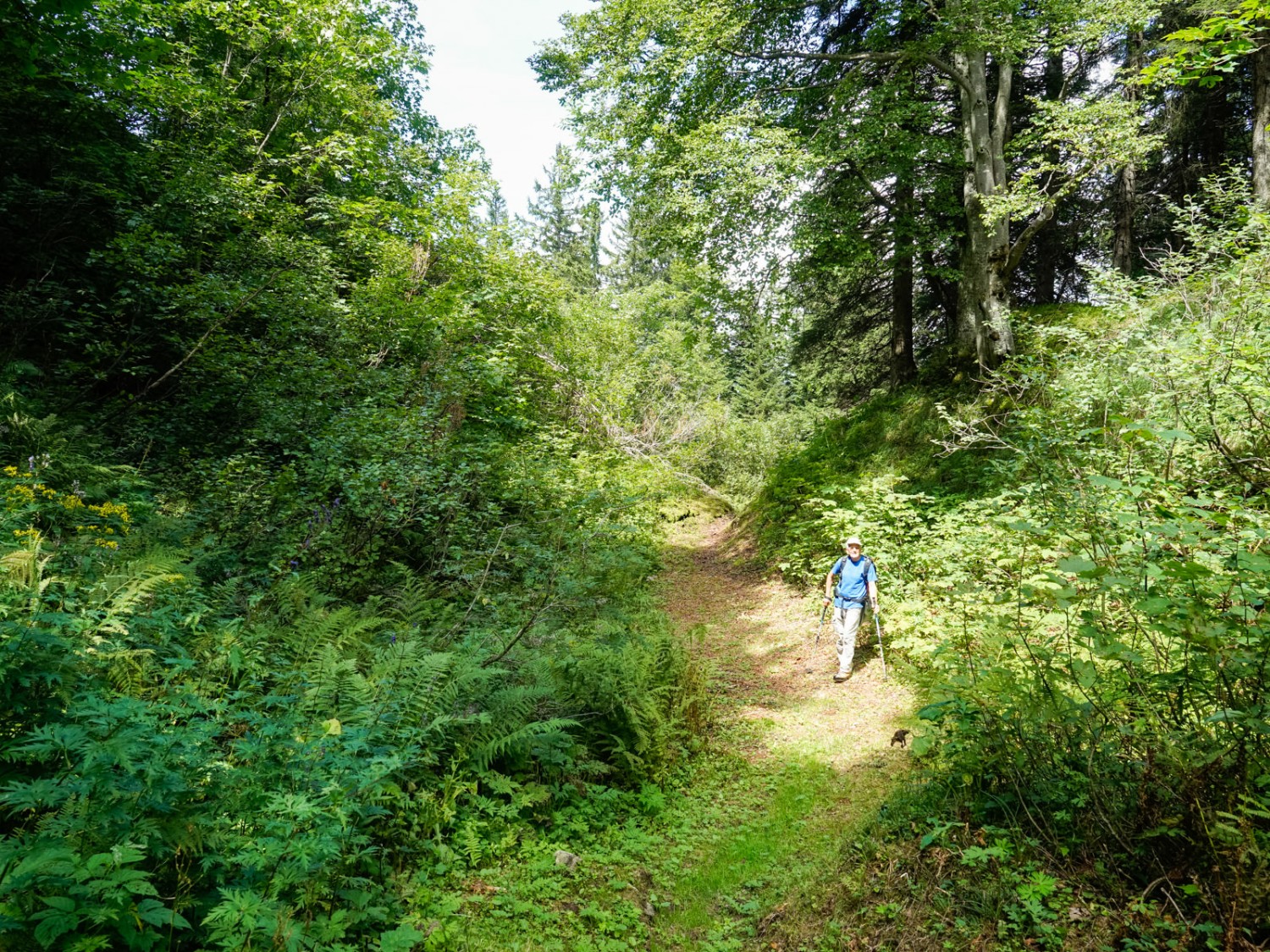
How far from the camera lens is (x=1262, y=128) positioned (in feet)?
38.6

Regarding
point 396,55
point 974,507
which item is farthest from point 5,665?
point 396,55

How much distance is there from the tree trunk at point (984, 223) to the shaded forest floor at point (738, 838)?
6791 millimetres

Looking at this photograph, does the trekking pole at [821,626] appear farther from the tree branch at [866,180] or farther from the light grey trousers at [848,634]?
the tree branch at [866,180]

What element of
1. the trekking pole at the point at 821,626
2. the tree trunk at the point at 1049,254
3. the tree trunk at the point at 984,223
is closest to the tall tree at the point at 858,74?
the tree trunk at the point at 984,223

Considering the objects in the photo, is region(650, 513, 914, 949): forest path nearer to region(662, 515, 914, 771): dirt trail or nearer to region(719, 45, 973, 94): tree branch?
region(662, 515, 914, 771): dirt trail

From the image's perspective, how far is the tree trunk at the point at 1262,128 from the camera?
36.8 ft

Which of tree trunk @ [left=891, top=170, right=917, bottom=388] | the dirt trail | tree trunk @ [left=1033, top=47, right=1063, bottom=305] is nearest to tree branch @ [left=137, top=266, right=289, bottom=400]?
the dirt trail

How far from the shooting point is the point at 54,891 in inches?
83.4

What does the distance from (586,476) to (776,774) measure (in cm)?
804

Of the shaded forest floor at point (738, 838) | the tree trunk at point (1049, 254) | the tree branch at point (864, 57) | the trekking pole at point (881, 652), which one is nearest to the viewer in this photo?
the shaded forest floor at point (738, 838)

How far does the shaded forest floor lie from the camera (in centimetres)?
361

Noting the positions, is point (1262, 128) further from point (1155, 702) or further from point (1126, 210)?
point (1155, 702)

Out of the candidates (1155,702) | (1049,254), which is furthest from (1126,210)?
(1155,702)

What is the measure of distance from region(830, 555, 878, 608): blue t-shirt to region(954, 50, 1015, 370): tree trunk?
17.7 ft
